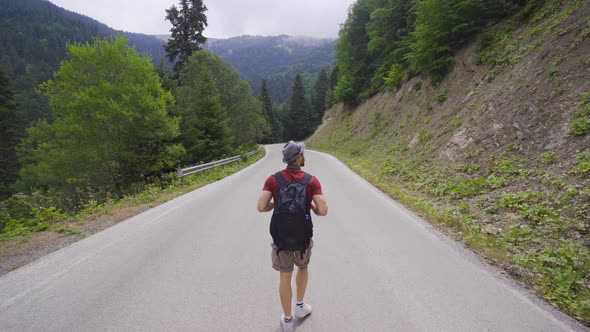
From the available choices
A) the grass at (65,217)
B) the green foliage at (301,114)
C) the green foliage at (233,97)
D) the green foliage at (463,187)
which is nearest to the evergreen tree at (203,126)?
the green foliage at (233,97)

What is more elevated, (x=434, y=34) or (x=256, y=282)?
(x=434, y=34)

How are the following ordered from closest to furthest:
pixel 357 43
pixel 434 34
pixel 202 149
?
pixel 434 34 → pixel 202 149 → pixel 357 43

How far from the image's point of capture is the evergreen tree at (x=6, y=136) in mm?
23516

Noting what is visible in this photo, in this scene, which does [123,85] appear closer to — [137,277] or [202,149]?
[202,149]

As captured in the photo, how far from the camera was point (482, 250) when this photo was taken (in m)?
4.50

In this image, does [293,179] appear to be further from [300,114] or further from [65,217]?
[300,114]

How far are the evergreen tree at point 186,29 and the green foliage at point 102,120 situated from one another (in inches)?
582

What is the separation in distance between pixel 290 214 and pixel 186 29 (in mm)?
34633

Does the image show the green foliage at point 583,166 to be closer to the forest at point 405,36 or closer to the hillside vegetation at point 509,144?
the hillside vegetation at point 509,144

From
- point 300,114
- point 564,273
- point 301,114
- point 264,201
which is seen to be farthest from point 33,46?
point 564,273

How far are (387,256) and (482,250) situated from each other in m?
1.62

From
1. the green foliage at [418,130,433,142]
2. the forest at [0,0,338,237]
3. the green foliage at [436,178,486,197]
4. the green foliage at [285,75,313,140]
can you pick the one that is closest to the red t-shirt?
the green foliage at [436,178,486,197]

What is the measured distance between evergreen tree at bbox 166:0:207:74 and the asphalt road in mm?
29971

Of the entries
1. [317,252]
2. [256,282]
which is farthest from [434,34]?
[256,282]
